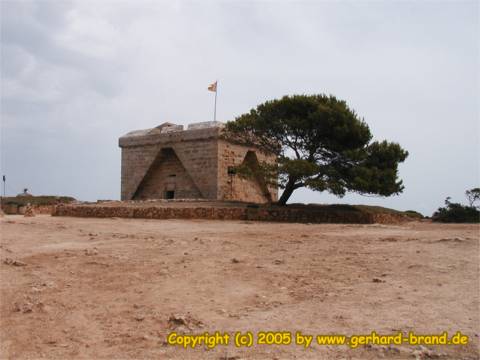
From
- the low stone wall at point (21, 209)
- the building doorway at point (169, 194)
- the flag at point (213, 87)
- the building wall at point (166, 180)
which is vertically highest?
the flag at point (213, 87)

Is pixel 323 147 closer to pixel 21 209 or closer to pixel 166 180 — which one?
pixel 166 180

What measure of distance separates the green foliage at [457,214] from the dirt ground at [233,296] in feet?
38.3

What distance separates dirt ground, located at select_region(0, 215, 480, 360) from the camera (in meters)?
3.51

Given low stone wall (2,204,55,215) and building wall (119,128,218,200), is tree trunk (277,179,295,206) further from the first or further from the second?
low stone wall (2,204,55,215)

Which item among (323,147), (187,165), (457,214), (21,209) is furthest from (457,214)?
(21,209)

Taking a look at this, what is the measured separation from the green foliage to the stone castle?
7.63 meters

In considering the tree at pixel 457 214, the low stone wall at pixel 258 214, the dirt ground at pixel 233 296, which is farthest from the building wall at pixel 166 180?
the dirt ground at pixel 233 296

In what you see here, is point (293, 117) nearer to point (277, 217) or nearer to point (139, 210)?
point (277, 217)

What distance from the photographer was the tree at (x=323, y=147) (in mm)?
15750

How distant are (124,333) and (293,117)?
47.9ft

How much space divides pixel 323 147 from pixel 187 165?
807cm

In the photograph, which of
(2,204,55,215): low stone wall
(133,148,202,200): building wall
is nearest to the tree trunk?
(133,148,202,200): building wall

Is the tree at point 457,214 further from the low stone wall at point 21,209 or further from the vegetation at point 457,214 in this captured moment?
the low stone wall at point 21,209

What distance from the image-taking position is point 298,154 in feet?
59.4
